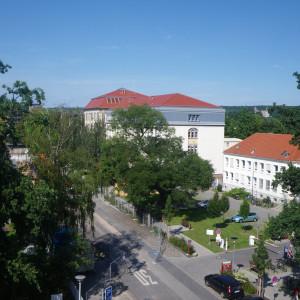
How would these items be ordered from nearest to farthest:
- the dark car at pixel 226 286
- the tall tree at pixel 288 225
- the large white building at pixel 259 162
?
1. the tall tree at pixel 288 225
2. the dark car at pixel 226 286
3. the large white building at pixel 259 162

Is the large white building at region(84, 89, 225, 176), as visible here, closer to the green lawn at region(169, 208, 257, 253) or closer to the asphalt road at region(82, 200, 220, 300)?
the green lawn at region(169, 208, 257, 253)

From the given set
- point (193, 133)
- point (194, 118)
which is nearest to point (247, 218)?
point (193, 133)

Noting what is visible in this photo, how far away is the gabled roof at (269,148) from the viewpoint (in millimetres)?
42603

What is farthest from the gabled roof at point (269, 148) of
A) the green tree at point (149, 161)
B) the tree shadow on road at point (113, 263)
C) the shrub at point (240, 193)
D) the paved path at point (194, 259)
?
the tree shadow on road at point (113, 263)

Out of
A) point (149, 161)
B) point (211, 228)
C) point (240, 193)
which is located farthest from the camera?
point (240, 193)

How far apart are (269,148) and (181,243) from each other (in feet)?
80.3

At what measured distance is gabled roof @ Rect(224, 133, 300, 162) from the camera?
42603 millimetres

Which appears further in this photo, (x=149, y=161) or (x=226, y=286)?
(x=149, y=161)

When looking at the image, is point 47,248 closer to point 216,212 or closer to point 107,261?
point 107,261

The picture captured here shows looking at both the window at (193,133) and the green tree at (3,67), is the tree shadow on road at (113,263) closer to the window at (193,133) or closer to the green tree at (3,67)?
the green tree at (3,67)

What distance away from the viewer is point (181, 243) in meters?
26.7

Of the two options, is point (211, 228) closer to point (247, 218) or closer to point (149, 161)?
point (247, 218)

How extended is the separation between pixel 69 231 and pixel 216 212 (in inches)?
622

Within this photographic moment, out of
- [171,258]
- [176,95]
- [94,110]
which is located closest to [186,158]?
[171,258]
